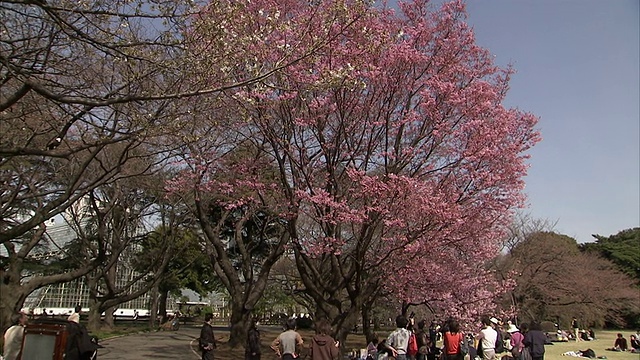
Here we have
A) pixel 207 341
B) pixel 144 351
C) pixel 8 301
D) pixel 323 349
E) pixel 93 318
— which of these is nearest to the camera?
pixel 323 349

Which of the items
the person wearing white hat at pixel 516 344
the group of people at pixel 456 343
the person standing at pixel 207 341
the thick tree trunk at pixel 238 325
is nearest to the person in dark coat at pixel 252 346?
the person standing at pixel 207 341

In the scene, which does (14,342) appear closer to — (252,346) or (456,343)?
(252,346)

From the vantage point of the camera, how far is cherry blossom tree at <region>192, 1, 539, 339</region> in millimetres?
13789

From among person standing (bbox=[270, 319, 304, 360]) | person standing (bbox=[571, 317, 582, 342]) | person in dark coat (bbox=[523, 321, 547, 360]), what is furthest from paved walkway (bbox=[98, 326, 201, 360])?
person standing (bbox=[571, 317, 582, 342])

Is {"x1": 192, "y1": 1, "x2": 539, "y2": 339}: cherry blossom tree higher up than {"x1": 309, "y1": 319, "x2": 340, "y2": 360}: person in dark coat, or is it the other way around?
{"x1": 192, "y1": 1, "x2": 539, "y2": 339}: cherry blossom tree

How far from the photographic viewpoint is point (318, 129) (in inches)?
584

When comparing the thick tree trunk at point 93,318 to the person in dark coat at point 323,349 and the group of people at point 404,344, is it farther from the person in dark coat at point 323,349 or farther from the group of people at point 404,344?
the person in dark coat at point 323,349

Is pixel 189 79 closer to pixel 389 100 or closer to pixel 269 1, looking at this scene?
pixel 269 1

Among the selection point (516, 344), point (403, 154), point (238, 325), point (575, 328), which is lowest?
point (575, 328)

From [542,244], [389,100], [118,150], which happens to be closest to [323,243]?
[389,100]

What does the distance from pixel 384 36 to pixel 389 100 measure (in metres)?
4.89

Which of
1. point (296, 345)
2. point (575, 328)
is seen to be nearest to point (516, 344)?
point (296, 345)

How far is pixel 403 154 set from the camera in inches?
577

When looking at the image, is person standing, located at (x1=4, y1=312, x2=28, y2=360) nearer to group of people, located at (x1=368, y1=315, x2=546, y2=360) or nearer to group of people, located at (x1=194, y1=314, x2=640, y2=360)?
group of people, located at (x1=194, y1=314, x2=640, y2=360)
